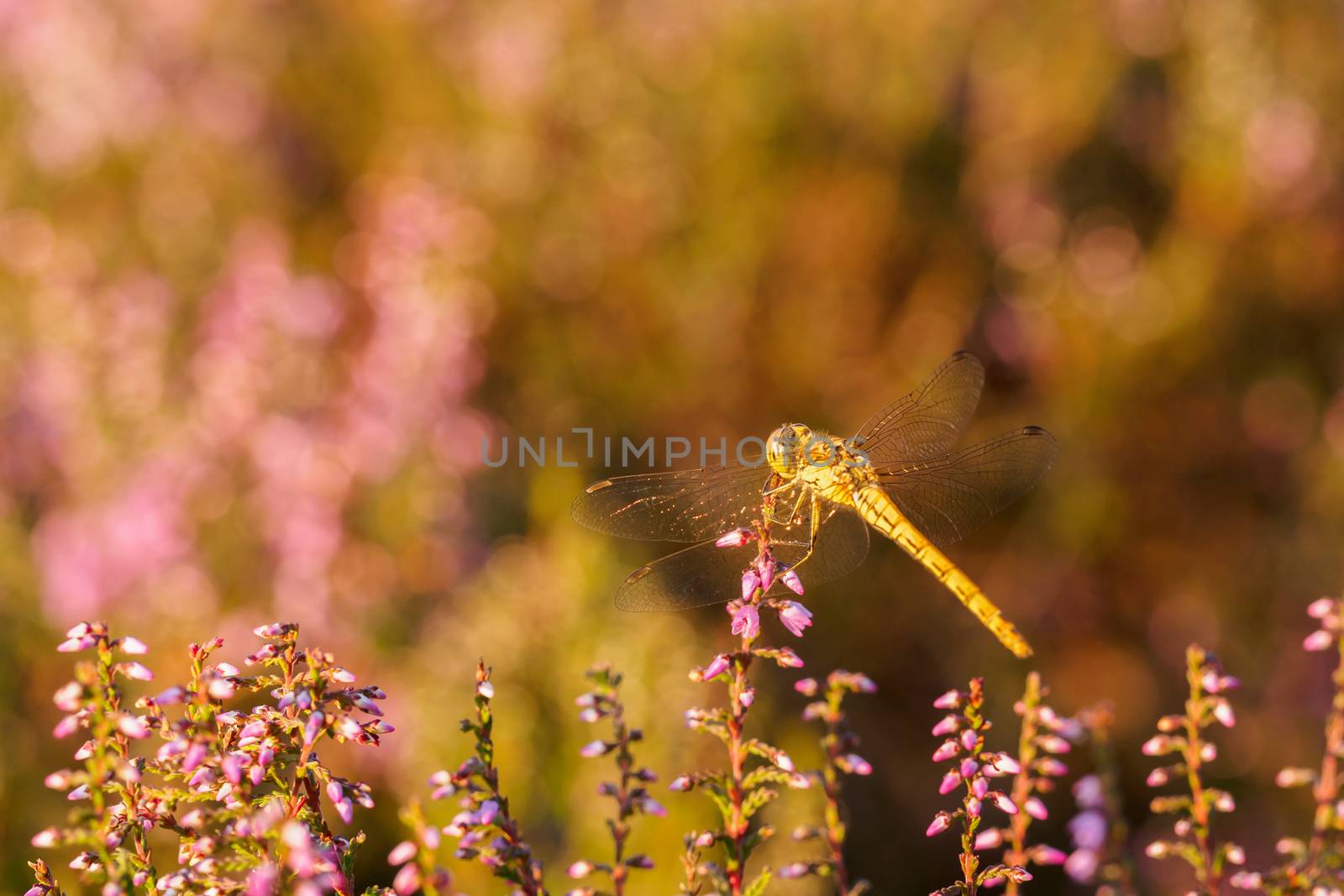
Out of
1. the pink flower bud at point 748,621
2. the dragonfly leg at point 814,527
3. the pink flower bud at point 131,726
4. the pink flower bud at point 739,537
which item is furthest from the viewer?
the dragonfly leg at point 814,527

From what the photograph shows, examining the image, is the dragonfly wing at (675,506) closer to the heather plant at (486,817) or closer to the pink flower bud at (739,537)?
the pink flower bud at (739,537)

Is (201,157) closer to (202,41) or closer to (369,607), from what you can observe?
(202,41)

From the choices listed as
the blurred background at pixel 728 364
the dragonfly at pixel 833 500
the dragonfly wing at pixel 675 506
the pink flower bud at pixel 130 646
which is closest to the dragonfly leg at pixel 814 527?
the dragonfly at pixel 833 500

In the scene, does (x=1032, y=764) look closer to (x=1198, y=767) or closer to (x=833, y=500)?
(x=1198, y=767)

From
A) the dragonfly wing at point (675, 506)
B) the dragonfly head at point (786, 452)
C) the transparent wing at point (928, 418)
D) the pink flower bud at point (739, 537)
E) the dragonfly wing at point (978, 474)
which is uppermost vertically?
the transparent wing at point (928, 418)

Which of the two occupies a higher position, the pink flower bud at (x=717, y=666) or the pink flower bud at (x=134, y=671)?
the pink flower bud at (x=134, y=671)

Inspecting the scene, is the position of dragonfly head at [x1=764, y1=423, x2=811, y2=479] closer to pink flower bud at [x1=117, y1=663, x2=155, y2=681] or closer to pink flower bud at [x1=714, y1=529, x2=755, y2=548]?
pink flower bud at [x1=714, y1=529, x2=755, y2=548]
